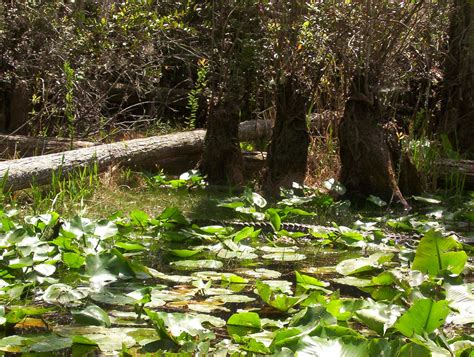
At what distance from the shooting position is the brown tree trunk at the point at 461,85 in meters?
9.27

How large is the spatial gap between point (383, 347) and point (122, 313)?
124 cm

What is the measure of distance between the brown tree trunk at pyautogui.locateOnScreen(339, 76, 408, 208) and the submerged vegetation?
4.20 ft

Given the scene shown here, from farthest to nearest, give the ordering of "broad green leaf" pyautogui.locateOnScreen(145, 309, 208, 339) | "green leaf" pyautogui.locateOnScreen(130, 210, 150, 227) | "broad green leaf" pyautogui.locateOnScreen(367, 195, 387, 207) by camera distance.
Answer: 1. "broad green leaf" pyautogui.locateOnScreen(367, 195, 387, 207)
2. "green leaf" pyautogui.locateOnScreen(130, 210, 150, 227)
3. "broad green leaf" pyautogui.locateOnScreen(145, 309, 208, 339)

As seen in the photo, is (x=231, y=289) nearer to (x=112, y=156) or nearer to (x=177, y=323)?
(x=177, y=323)

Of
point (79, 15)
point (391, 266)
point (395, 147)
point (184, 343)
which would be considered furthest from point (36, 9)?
point (184, 343)

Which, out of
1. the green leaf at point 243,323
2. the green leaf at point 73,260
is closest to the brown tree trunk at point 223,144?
the green leaf at point 73,260

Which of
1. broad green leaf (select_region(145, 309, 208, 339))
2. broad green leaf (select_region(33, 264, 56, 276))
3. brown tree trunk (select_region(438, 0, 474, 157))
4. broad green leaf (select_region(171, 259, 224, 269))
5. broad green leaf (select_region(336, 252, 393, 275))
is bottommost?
broad green leaf (select_region(171, 259, 224, 269))

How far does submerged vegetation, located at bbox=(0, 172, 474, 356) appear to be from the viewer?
8.92ft

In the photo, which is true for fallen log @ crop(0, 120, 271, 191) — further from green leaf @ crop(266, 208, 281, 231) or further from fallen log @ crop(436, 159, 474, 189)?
fallen log @ crop(436, 159, 474, 189)

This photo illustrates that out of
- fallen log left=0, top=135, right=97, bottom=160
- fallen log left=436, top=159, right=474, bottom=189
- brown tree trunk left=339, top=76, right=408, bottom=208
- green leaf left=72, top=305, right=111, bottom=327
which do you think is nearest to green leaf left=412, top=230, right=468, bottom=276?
green leaf left=72, top=305, right=111, bottom=327

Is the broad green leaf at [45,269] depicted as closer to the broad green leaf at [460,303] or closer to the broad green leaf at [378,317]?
the broad green leaf at [378,317]

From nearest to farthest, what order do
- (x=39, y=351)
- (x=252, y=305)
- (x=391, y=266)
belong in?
1. (x=39, y=351)
2. (x=252, y=305)
3. (x=391, y=266)

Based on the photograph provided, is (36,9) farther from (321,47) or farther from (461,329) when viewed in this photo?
(461,329)

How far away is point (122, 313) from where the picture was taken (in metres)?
3.34
